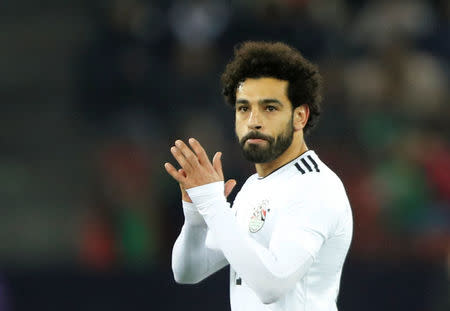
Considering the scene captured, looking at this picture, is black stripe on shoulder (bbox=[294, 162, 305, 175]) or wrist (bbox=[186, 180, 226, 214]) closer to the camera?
wrist (bbox=[186, 180, 226, 214])

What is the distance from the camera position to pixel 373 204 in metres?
8.98

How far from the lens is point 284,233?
13.5 ft

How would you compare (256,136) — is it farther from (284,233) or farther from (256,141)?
(284,233)

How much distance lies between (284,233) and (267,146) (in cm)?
53

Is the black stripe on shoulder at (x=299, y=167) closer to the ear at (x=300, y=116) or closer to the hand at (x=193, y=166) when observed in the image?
the ear at (x=300, y=116)

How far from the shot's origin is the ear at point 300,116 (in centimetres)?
456

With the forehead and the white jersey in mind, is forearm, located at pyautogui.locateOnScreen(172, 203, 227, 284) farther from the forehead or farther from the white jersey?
the forehead

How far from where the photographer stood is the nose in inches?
174

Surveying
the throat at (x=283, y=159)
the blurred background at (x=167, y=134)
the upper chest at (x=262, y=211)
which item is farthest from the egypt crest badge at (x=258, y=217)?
the blurred background at (x=167, y=134)

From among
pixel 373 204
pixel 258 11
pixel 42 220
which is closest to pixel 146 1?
pixel 258 11

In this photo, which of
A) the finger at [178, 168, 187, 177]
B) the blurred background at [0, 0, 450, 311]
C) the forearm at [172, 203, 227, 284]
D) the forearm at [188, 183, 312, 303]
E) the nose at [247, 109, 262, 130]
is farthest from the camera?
the blurred background at [0, 0, 450, 311]

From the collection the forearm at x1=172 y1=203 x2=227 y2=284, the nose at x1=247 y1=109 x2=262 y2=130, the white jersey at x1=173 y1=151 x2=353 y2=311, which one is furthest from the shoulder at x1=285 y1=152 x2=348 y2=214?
the forearm at x1=172 y1=203 x2=227 y2=284

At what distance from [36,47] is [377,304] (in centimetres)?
626

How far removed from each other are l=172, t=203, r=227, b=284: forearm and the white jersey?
20mm
